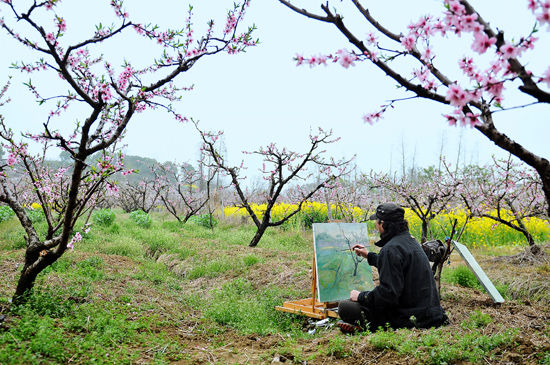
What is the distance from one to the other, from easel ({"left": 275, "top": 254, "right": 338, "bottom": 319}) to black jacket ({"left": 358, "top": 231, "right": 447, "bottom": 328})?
1.18 m

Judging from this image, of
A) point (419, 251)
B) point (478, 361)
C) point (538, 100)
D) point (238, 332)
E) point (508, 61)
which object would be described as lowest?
point (238, 332)

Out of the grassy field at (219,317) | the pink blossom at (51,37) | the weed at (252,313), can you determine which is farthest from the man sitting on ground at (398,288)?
the pink blossom at (51,37)

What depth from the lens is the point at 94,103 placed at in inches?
159

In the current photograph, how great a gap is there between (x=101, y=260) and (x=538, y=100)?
319 inches

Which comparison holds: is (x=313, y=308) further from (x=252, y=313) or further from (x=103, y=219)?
(x=103, y=219)

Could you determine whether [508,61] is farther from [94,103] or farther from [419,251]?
[94,103]

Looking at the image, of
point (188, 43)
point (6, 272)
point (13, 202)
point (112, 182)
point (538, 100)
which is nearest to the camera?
point (538, 100)

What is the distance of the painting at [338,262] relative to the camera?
555cm

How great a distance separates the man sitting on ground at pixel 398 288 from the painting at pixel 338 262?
1.19 meters

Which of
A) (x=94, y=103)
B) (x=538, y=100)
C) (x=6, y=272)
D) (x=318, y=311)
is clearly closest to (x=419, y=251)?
(x=318, y=311)

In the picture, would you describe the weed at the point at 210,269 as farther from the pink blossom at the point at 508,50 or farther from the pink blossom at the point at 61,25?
the pink blossom at the point at 508,50

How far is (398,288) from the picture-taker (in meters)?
3.88

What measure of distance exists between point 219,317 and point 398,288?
2.78m

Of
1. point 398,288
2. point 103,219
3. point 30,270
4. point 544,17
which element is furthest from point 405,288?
point 103,219
